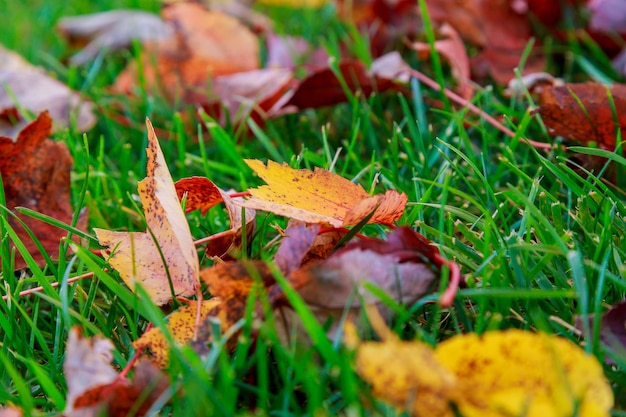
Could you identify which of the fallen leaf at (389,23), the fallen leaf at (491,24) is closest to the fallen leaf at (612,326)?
the fallen leaf at (491,24)

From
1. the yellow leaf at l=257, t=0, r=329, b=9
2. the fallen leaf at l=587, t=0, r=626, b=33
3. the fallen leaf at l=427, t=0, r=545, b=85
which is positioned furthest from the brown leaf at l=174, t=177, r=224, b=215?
the yellow leaf at l=257, t=0, r=329, b=9

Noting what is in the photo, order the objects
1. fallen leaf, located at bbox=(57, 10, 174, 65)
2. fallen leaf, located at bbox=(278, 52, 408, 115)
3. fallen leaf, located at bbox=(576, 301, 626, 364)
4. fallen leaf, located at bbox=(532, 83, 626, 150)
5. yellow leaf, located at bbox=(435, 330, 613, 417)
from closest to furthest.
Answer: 1. yellow leaf, located at bbox=(435, 330, 613, 417)
2. fallen leaf, located at bbox=(576, 301, 626, 364)
3. fallen leaf, located at bbox=(532, 83, 626, 150)
4. fallen leaf, located at bbox=(278, 52, 408, 115)
5. fallen leaf, located at bbox=(57, 10, 174, 65)

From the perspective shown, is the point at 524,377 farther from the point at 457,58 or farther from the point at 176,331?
the point at 457,58

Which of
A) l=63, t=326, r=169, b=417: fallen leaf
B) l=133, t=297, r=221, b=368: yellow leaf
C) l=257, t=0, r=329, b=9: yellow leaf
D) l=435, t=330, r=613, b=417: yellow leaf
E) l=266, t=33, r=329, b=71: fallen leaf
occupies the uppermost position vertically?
l=435, t=330, r=613, b=417: yellow leaf

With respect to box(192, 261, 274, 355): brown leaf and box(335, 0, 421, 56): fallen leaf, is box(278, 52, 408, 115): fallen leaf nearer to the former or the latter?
box(335, 0, 421, 56): fallen leaf

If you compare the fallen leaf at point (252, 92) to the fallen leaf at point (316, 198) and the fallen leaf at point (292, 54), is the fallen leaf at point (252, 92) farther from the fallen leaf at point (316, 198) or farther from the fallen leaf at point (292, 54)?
the fallen leaf at point (316, 198)

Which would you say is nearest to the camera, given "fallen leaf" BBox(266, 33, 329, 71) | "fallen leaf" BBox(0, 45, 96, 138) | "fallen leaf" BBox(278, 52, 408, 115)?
"fallen leaf" BBox(278, 52, 408, 115)

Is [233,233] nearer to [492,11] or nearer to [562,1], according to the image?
[492,11]

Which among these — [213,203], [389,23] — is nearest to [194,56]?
[389,23]
